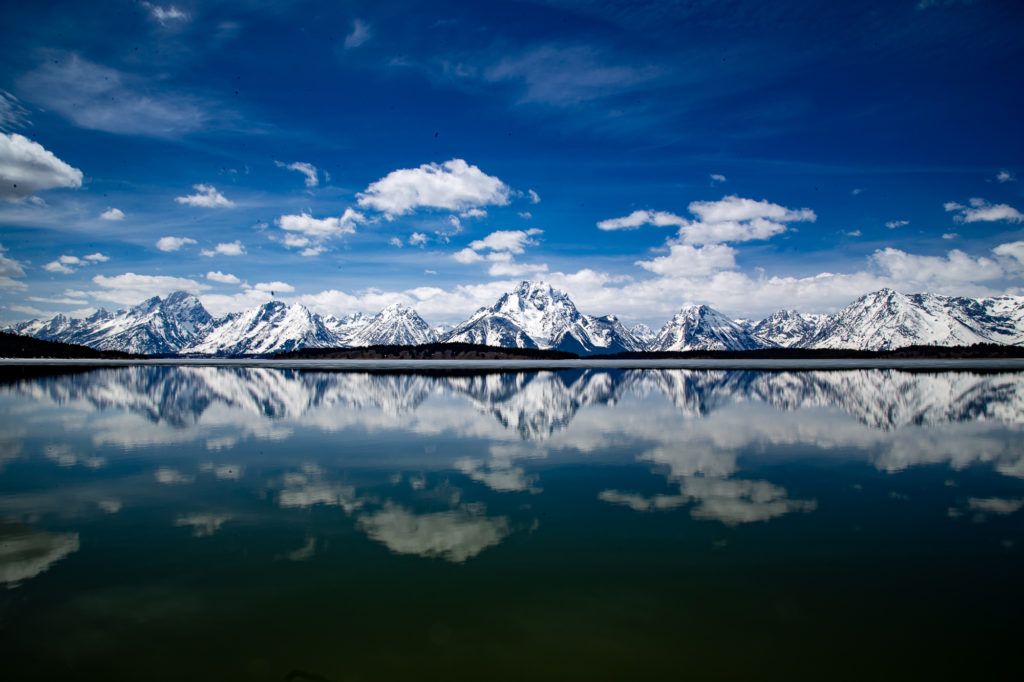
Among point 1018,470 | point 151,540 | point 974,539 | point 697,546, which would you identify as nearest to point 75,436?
point 151,540

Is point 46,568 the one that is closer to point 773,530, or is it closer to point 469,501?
point 469,501

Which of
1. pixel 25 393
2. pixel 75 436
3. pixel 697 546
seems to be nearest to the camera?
pixel 697 546

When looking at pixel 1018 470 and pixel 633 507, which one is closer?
pixel 633 507

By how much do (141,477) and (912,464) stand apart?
39429mm

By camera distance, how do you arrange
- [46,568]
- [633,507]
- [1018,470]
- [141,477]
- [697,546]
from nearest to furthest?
[46,568], [697,546], [633,507], [141,477], [1018,470]

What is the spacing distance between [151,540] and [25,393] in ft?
242

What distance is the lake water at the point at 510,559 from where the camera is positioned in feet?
34.9

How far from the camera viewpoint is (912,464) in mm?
28734

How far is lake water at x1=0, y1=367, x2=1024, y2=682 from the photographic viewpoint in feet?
34.9

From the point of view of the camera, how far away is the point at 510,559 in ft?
50.3

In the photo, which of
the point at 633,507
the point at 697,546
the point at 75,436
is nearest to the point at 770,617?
the point at 697,546

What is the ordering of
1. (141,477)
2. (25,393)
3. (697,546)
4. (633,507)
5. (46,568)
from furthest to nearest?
(25,393)
(141,477)
(633,507)
(697,546)
(46,568)

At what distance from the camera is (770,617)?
1201 centimetres

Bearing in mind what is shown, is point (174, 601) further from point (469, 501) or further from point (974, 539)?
point (974, 539)
